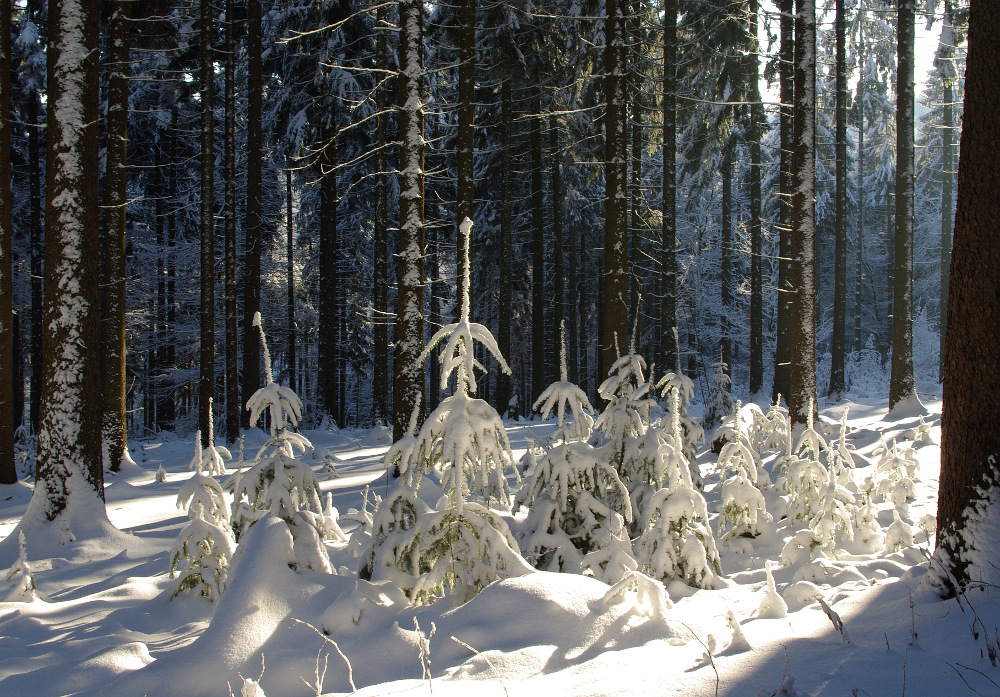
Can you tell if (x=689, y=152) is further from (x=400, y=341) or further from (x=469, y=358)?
(x=469, y=358)

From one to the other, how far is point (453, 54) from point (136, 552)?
16.1 m

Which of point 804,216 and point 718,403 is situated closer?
point 804,216

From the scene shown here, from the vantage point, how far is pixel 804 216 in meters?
10.9

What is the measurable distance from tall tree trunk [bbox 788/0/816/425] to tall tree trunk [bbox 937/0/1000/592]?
740cm

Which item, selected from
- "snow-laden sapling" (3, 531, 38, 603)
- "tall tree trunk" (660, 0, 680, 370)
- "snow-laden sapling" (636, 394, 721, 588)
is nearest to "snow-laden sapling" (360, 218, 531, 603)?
"snow-laden sapling" (636, 394, 721, 588)

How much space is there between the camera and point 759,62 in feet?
65.7

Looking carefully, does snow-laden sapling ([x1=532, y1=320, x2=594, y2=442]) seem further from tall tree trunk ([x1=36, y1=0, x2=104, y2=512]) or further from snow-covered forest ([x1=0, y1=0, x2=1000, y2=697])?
tall tree trunk ([x1=36, y1=0, x2=104, y2=512])

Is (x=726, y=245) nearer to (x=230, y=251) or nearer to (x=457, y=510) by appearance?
(x=230, y=251)

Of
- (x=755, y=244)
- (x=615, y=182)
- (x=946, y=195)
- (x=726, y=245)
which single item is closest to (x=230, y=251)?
(x=615, y=182)

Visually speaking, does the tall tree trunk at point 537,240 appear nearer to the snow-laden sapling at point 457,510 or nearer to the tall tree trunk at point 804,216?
the tall tree trunk at point 804,216

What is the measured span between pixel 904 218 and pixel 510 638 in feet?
48.8

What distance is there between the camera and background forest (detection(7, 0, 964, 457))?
11930mm

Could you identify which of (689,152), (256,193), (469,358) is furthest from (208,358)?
(689,152)

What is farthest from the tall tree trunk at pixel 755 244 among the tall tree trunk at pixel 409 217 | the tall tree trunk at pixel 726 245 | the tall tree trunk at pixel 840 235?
Result: the tall tree trunk at pixel 409 217
